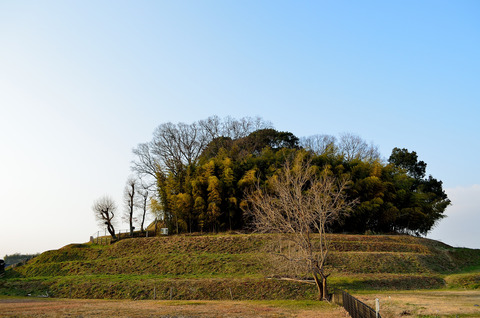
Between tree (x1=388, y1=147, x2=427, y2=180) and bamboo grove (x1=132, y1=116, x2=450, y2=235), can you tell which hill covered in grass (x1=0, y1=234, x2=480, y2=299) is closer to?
bamboo grove (x1=132, y1=116, x2=450, y2=235)

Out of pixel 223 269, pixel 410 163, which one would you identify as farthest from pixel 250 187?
pixel 410 163

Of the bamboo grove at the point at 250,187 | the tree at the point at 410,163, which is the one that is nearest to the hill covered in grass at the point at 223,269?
the bamboo grove at the point at 250,187

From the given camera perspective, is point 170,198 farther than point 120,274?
Yes

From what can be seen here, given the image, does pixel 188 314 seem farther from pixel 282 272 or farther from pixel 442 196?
pixel 442 196

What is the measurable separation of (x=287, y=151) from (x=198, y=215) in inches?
534

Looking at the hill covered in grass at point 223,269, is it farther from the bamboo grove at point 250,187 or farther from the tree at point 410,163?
the tree at point 410,163

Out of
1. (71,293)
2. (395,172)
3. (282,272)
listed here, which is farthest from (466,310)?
(395,172)

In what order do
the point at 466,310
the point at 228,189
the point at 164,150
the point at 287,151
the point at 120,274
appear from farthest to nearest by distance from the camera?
the point at 164,150
the point at 287,151
the point at 228,189
the point at 120,274
the point at 466,310

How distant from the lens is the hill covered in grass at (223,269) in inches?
977

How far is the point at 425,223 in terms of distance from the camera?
45.3 metres

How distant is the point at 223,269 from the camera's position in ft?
99.0

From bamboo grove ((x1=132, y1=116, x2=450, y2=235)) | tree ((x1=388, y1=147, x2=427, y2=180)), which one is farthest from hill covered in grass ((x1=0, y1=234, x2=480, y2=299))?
tree ((x1=388, y1=147, x2=427, y2=180))

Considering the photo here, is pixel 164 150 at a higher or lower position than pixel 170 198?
higher

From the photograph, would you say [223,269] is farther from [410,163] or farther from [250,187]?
[410,163]
